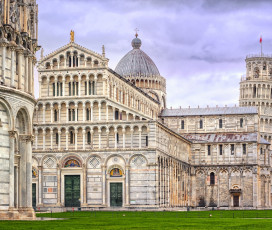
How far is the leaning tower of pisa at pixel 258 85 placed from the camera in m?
156

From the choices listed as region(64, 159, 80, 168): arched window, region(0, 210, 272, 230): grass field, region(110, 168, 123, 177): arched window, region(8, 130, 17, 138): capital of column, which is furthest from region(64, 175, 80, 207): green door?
region(8, 130, 17, 138): capital of column

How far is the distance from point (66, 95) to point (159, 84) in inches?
1644

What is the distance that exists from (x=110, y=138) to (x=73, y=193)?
933cm

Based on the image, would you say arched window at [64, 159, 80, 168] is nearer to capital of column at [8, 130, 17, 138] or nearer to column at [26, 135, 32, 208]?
column at [26, 135, 32, 208]

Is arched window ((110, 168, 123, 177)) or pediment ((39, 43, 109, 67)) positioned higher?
pediment ((39, 43, 109, 67))

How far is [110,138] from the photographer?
330ft

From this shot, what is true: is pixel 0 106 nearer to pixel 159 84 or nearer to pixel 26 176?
pixel 26 176

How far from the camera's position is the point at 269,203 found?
13562cm

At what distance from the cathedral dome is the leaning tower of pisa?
24476 mm

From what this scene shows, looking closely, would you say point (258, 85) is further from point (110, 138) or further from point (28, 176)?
point (28, 176)

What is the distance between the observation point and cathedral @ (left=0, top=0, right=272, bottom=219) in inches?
2219

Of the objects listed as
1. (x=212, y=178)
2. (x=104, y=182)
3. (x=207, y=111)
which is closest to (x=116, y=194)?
(x=104, y=182)

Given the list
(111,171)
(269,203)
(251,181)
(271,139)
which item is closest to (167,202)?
(111,171)

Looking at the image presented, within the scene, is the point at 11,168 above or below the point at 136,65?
below
